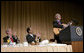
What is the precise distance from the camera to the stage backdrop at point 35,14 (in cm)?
576

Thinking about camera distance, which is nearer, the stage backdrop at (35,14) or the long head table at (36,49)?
the long head table at (36,49)

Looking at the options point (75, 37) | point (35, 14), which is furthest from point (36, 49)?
point (35, 14)

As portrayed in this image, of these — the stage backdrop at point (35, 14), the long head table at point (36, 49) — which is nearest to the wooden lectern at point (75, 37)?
the long head table at point (36, 49)

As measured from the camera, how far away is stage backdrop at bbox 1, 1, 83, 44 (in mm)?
5761

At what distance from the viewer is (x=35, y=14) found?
20.3 feet

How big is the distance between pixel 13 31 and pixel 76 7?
2.93m

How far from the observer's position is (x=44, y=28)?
6.29m

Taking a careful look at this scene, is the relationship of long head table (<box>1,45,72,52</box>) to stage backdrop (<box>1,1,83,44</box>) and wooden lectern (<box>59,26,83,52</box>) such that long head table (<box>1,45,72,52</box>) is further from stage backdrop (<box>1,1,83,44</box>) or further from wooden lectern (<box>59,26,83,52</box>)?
stage backdrop (<box>1,1,83,44</box>)

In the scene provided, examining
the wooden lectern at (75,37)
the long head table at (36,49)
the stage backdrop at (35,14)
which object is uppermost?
the stage backdrop at (35,14)

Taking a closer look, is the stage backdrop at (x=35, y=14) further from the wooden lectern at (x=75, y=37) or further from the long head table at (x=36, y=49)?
the wooden lectern at (x=75, y=37)

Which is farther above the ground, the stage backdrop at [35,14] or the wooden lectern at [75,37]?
the stage backdrop at [35,14]

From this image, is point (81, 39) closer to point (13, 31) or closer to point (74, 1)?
point (13, 31)

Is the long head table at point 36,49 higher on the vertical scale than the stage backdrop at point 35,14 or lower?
lower

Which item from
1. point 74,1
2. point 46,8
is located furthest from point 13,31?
point 74,1
